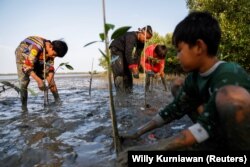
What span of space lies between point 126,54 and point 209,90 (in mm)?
5096

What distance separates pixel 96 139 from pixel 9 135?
3.69 feet

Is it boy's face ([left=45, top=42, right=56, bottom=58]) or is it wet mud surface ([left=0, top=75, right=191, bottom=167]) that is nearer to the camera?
wet mud surface ([left=0, top=75, right=191, bottom=167])

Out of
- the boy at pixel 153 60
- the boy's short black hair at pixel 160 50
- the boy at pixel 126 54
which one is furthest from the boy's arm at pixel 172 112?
the boy's short black hair at pixel 160 50

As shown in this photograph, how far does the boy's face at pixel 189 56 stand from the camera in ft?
6.50

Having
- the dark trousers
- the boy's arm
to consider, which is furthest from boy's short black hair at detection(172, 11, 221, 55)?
the dark trousers

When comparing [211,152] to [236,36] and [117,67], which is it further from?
[236,36]

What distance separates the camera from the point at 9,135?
11.6 ft

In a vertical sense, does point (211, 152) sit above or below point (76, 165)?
above

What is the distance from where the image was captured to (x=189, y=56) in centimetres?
201

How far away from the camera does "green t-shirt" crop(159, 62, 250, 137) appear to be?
5.71 ft

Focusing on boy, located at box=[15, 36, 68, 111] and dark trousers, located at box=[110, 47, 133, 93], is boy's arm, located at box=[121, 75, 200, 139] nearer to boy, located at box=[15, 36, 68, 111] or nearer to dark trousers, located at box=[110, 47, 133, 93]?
boy, located at box=[15, 36, 68, 111]

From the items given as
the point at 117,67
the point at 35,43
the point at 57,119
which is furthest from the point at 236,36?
the point at 57,119

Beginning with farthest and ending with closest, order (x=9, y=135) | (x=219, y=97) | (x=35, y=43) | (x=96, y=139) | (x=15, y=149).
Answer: (x=35, y=43) → (x=9, y=135) → (x=96, y=139) → (x=15, y=149) → (x=219, y=97)

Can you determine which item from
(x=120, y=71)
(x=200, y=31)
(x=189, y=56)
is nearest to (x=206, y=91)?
(x=189, y=56)
